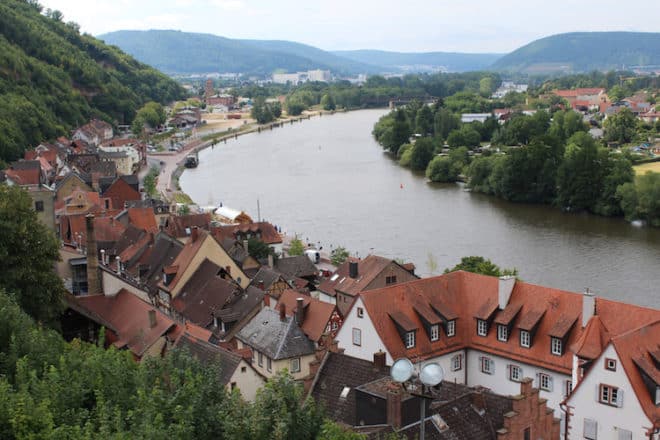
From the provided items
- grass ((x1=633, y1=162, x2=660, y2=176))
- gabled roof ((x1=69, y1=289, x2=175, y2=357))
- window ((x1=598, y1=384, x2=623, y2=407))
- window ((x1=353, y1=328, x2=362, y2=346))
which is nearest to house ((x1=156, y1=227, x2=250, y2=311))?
gabled roof ((x1=69, y1=289, x2=175, y2=357))

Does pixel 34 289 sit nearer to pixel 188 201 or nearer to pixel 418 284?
pixel 418 284

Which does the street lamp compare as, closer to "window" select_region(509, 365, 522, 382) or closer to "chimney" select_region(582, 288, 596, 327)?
"chimney" select_region(582, 288, 596, 327)

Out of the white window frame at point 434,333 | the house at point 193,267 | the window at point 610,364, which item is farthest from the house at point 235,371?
the house at point 193,267

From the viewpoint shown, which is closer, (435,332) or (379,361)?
(379,361)

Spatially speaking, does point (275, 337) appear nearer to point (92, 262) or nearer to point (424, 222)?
point (92, 262)

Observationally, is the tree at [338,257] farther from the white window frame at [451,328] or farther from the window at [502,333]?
the window at [502,333]

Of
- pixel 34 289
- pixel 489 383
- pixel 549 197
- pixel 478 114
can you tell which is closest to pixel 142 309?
pixel 34 289

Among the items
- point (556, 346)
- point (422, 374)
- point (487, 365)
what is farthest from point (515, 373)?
point (422, 374)
